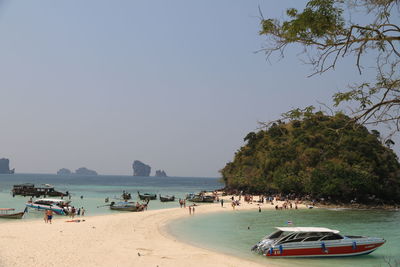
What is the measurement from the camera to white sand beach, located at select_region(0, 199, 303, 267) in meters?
19.8

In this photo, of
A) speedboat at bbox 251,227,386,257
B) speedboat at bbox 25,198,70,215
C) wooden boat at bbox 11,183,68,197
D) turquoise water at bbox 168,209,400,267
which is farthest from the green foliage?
wooden boat at bbox 11,183,68,197

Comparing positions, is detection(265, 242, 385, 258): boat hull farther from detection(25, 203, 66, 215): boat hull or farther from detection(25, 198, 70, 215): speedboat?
detection(25, 203, 66, 215): boat hull

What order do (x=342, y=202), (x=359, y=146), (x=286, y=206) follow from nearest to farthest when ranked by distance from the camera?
(x=286, y=206), (x=342, y=202), (x=359, y=146)

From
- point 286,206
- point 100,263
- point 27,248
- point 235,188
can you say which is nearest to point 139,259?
point 100,263

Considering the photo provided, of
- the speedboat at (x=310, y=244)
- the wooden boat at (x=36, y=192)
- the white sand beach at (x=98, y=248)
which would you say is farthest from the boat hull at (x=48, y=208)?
the speedboat at (x=310, y=244)

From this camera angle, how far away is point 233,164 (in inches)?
4429

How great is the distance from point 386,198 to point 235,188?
42663 mm

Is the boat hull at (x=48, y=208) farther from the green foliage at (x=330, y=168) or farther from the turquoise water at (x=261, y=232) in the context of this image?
the green foliage at (x=330, y=168)

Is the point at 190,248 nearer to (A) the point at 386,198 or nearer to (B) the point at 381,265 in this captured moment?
(B) the point at 381,265

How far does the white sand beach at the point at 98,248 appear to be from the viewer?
19.8m

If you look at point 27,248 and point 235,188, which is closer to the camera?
point 27,248

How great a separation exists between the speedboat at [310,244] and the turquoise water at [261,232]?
0.42m

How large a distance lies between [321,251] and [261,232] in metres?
11.1

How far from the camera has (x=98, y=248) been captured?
2366cm
